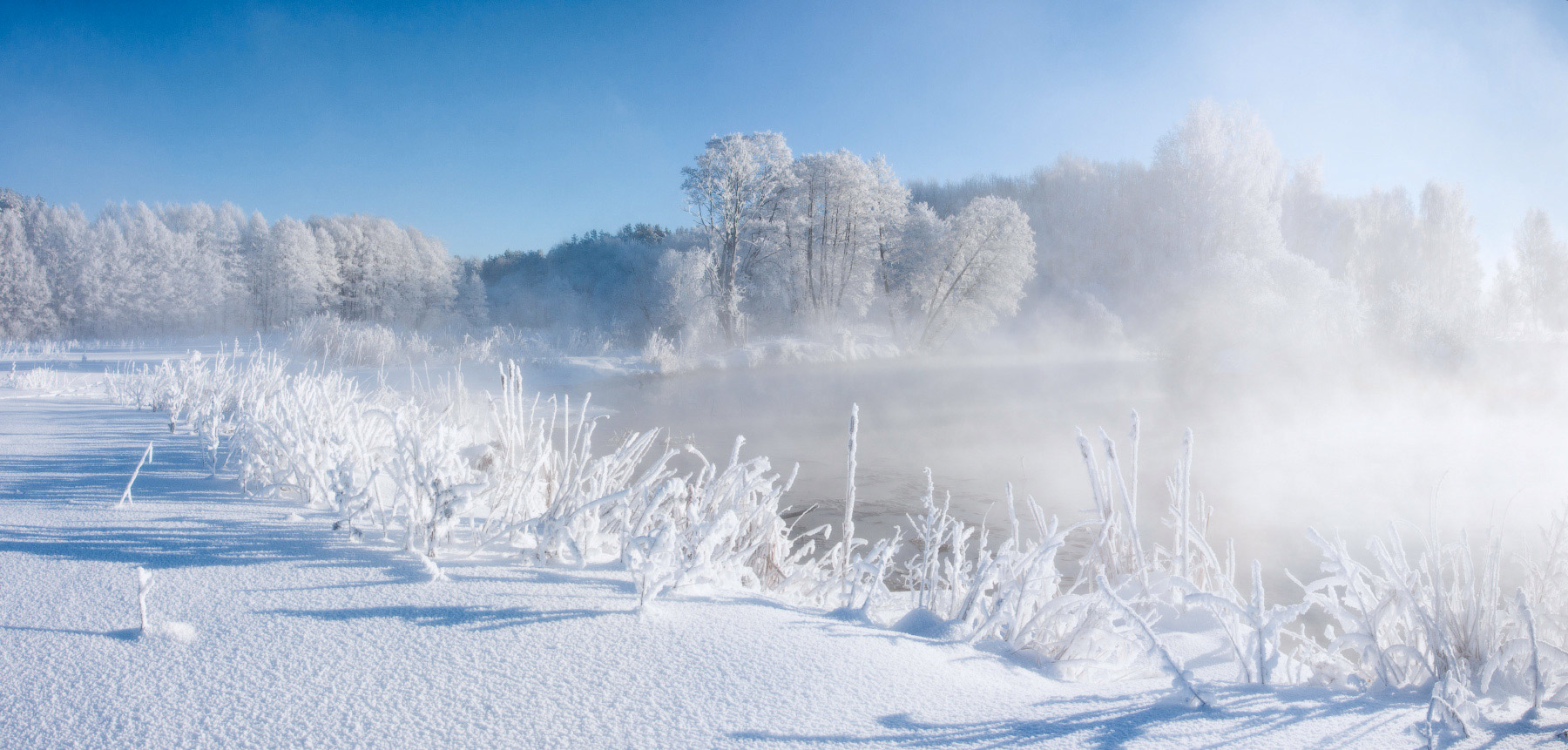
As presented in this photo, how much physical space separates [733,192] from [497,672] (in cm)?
1906

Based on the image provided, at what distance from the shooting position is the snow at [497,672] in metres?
0.85

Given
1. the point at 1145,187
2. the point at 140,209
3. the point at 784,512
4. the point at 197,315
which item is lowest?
the point at 784,512

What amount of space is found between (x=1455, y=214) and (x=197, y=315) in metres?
46.4

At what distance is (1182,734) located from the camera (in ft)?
3.12

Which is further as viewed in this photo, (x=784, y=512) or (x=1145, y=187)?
(x=1145, y=187)

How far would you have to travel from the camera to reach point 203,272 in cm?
2230

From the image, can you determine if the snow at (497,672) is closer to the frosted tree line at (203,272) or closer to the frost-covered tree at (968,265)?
the frost-covered tree at (968,265)

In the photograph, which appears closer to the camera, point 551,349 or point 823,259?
point 551,349

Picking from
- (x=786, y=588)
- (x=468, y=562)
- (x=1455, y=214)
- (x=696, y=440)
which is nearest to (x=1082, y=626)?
(x=786, y=588)

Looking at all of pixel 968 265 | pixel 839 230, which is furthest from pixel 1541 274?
pixel 839 230

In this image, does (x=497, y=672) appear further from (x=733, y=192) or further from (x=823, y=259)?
(x=823, y=259)

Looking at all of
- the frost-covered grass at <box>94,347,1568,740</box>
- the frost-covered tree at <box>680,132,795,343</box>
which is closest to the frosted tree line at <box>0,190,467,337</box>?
the frost-covered tree at <box>680,132,795,343</box>

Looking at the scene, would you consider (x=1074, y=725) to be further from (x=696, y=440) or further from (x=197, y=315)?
(x=197, y=315)

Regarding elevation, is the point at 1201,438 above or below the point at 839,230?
below
